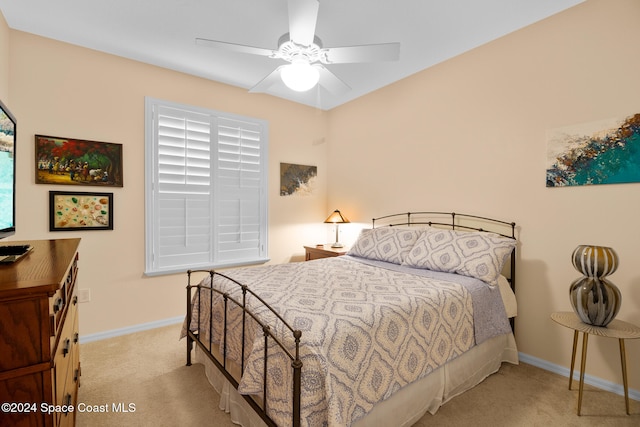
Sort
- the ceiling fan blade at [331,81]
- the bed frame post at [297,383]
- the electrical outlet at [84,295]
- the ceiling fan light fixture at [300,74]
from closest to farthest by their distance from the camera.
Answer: the bed frame post at [297,383] → the ceiling fan light fixture at [300,74] → the ceiling fan blade at [331,81] → the electrical outlet at [84,295]

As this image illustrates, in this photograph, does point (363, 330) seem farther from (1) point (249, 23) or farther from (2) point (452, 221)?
(1) point (249, 23)

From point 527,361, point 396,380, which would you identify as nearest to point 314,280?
point 396,380

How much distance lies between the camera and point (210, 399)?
6.72 feet

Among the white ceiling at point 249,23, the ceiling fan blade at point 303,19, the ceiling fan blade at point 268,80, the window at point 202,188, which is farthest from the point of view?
the window at point 202,188

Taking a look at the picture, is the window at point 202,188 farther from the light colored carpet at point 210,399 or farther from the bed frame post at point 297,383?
the bed frame post at point 297,383

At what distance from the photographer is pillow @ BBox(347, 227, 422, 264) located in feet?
9.57

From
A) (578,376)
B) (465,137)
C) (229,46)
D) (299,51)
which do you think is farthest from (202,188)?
(578,376)

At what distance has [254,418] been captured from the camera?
1629mm

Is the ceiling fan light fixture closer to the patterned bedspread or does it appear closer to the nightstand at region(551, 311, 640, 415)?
the patterned bedspread

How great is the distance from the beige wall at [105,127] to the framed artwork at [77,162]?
0.20ft

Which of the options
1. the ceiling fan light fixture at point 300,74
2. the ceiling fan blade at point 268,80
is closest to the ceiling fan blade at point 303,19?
the ceiling fan light fixture at point 300,74

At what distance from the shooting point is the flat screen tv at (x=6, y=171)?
1.44m

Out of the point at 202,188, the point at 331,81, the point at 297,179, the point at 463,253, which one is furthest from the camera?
the point at 297,179

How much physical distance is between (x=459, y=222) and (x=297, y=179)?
87.6 inches
